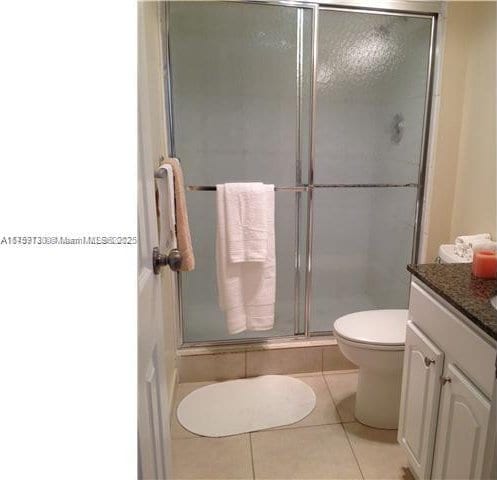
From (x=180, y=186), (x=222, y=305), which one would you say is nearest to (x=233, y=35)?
(x=180, y=186)

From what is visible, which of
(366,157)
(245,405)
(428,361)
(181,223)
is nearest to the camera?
(428,361)

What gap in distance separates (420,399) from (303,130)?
1.44 m

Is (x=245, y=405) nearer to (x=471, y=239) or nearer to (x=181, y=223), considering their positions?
(x=181, y=223)

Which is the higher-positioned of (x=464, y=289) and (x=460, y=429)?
(x=464, y=289)

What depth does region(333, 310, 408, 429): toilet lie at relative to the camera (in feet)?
5.31

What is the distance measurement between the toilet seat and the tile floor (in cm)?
43

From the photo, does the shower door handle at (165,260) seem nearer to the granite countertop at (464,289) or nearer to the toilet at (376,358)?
the granite countertop at (464,289)

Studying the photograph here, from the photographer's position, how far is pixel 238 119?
226cm

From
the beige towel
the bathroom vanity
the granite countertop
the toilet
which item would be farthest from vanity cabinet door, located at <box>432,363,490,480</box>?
the beige towel

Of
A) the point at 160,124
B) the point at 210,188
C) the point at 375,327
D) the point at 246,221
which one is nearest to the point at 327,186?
the point at 246,221

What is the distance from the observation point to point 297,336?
226 centimetres

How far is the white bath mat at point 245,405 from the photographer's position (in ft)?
5.82
